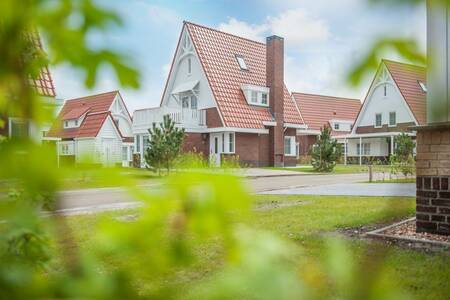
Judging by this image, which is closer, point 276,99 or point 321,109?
point 276,99

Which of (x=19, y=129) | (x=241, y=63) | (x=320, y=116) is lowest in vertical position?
(x=19, y=129)

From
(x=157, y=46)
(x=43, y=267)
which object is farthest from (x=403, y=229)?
(x=157, y=46)

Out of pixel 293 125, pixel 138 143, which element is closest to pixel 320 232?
pixel 138 143

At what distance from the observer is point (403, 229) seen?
4.69 metres

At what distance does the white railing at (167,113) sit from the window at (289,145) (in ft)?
16.5

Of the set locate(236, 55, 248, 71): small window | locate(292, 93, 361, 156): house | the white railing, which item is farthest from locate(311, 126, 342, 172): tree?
locate(292, 93, 361, 156): house

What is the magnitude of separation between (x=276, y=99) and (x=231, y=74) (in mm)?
2830

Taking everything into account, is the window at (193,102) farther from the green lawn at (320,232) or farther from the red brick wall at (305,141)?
the green lawn at (320,232)

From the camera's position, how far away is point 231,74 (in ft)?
75.9

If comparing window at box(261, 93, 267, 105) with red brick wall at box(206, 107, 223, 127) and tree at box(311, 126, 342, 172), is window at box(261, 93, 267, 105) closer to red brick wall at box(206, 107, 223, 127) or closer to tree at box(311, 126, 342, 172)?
red brick wall at box(206, 107, 223, 127)

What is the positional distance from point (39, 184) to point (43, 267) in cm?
86

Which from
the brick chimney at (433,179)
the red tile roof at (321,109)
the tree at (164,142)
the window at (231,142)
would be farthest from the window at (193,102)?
the brick chimney at (433,179)

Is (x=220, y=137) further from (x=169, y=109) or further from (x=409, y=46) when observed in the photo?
(x=409, y=46)

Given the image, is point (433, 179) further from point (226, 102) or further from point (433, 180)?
point (226, 102)
